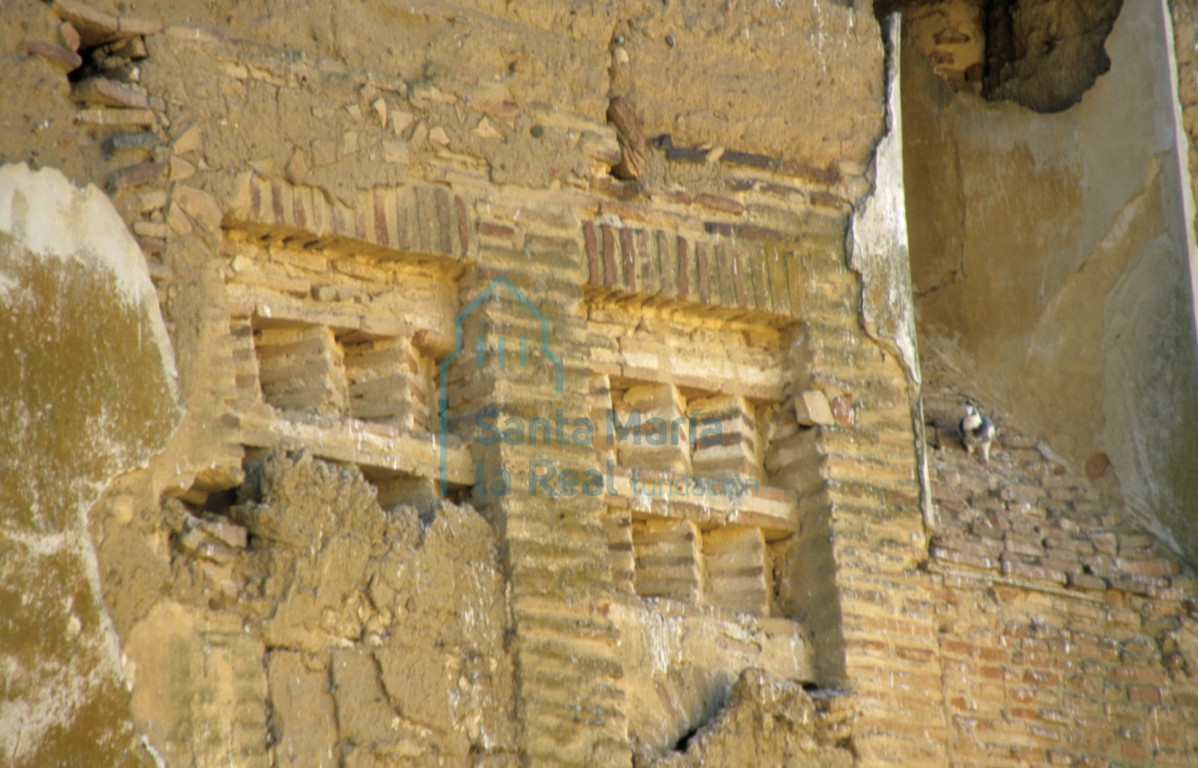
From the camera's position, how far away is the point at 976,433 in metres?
8.31

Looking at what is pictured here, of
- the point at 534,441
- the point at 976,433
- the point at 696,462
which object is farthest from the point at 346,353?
the point at 976,433

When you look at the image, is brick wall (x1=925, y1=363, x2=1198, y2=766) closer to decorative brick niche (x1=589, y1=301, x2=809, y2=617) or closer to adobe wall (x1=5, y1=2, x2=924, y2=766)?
adobe wall (x1=5, y1=2, x2=924, y2=766)

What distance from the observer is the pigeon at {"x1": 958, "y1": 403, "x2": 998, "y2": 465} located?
8312mm

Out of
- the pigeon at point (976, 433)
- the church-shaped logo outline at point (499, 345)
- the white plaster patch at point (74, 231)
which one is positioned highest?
the white plaster patch at point (74, 231)

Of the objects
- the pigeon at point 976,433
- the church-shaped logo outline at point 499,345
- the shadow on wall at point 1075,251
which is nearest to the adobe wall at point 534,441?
the church-shaped logo outline at point 499,345

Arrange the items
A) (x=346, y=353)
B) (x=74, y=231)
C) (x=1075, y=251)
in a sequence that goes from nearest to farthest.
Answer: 1. (x=74, y=231)
2. (x=346, y=353)
3. (x=1075, y=251)

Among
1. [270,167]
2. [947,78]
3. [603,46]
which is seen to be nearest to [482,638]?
[270,167]

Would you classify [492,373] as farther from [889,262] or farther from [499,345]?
[889,262]

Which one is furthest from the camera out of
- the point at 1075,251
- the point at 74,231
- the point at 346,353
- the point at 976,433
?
the point at 1075,251

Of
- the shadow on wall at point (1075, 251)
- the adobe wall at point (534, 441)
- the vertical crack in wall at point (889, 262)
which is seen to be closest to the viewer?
the adobe wall at point (534, 441)

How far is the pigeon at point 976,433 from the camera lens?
327 inches

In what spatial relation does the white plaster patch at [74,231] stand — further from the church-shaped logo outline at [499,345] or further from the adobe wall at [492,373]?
the church-shaped logo outline at [499,345]

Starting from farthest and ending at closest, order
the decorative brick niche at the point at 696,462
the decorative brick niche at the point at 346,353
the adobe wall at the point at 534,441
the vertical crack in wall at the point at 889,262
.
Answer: the vertical crack in wall at the point at 889,262 < the decorative brick niche at the point at 696,462 < the decorative brick niche at the point at 346,353 < the adobe wall at the point at 534,441

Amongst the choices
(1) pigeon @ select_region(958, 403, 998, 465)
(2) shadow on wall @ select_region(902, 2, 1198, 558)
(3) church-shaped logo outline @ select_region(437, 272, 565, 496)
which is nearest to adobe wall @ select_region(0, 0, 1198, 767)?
(3) church-shaped logo outline @ select_region(437, 272, 565, 496)
